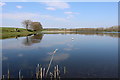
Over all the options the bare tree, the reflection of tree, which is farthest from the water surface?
the bare tree

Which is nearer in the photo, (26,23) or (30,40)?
(30,40)

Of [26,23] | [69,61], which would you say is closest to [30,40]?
[69,61]

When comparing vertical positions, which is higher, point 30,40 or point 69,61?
point 30,40

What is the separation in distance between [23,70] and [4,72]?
6.42 ft

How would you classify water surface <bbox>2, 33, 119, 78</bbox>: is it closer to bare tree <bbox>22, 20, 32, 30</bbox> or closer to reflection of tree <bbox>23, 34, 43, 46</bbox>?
reflection of tree <bbox>23, 34, 43, 46</bbox>

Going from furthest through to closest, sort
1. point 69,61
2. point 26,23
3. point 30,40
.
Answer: point 26,23
point 30,40
point 69,61

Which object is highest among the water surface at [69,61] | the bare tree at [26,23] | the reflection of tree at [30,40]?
the bare tree at [26,23]

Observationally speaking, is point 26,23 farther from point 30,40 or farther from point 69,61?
point 69,61

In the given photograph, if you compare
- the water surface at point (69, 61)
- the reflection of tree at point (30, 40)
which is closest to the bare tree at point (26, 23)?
the reflection of tree at point (30, 40)

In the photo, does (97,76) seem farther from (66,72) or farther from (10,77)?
(10,77)

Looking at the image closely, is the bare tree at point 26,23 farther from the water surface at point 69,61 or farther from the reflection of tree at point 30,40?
the water surface at point 69,61

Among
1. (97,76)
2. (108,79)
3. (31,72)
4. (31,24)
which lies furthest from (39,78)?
(31,24)

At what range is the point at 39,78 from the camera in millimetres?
12070

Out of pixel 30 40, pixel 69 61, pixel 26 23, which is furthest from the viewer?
pixel 26 23
